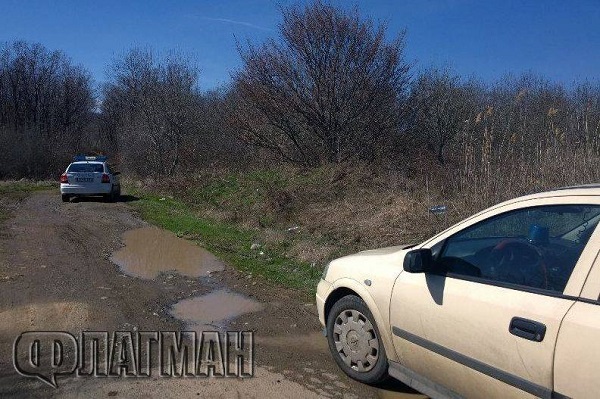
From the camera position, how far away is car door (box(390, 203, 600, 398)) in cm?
290

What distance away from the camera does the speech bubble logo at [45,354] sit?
4.42 m

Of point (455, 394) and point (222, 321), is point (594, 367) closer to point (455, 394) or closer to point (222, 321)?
point (455, 394)

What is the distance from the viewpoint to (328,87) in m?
18.5

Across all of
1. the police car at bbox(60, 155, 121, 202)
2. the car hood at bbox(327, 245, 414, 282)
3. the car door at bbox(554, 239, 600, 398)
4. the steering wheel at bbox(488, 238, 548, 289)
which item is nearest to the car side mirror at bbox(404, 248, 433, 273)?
the car hood at bbox(327, 245, 414, 282)

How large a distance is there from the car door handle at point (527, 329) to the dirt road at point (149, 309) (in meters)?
1.55

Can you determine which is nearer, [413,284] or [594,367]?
[594,367]

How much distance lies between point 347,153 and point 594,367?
16.8m

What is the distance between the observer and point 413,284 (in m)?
3.81

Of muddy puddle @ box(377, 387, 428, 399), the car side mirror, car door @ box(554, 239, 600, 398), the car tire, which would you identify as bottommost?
muddy puddle @ box(377, 387, 428, 399)

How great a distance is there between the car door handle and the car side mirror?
79 centimetres

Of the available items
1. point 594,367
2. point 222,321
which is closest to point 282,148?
point 222,321

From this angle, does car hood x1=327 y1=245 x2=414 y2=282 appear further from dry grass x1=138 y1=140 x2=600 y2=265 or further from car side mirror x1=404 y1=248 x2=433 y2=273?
dry grass x1=138 y1=140 x2=600 y2=265

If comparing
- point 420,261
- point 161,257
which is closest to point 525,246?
point 420,261

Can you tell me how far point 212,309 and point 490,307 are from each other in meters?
4.01
